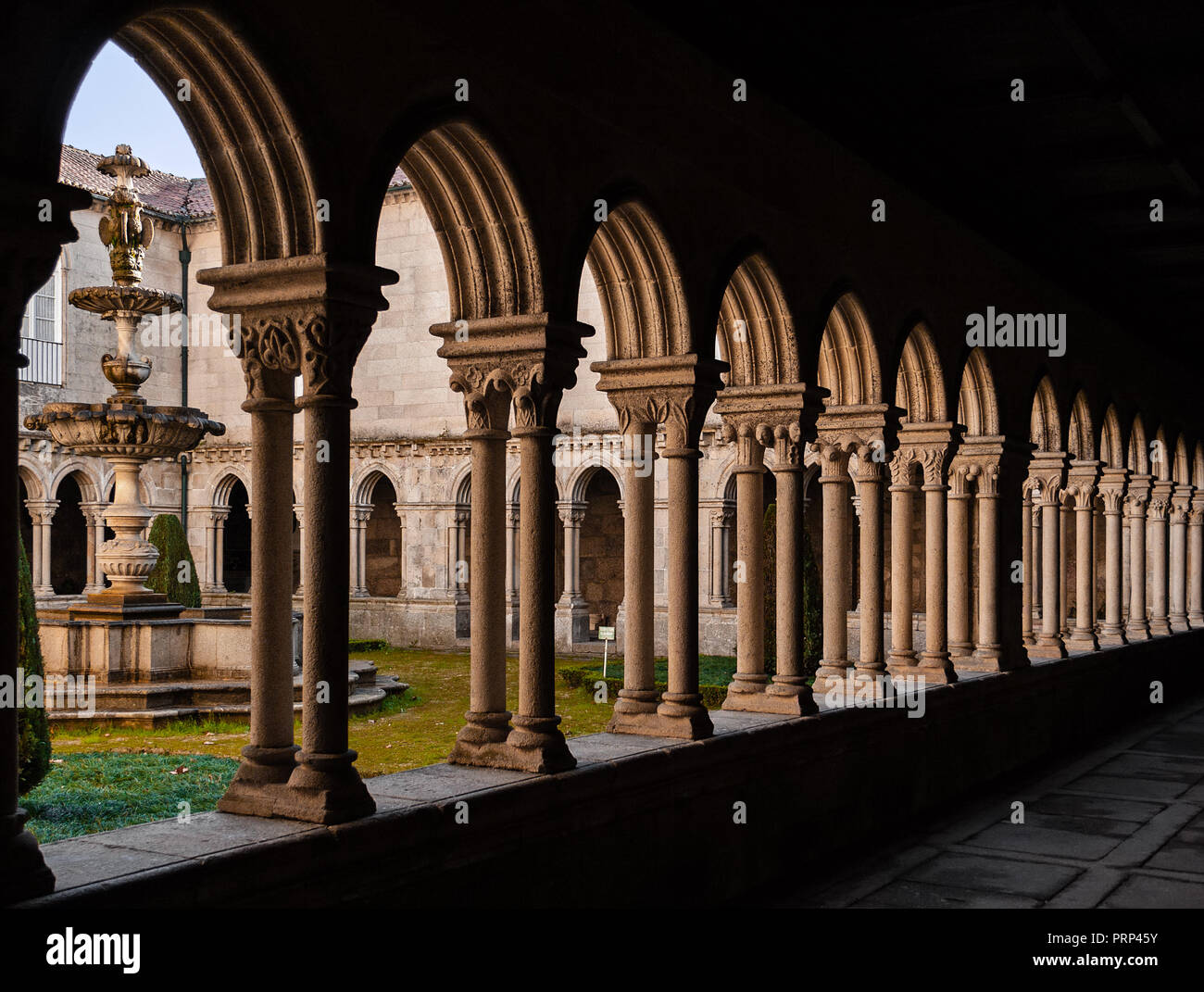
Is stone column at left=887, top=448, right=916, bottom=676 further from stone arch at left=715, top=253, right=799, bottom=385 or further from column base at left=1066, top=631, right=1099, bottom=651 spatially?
column base at left=1066, top=631, right=1099, bottom=651

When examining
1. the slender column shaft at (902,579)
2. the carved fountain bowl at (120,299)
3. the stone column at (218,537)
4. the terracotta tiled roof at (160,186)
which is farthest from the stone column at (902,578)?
the stone column at (218,537)

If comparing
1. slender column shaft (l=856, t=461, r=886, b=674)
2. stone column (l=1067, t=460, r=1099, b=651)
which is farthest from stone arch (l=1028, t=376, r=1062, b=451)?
slender column shaft (l=856, t=461, r=886, b=674)

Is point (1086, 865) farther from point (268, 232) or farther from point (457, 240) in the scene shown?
point (268, 232)

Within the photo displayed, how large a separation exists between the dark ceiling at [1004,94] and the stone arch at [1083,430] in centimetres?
257

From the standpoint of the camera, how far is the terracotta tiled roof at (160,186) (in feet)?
68.3

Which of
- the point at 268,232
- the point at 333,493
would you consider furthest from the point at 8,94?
the point at 333,493

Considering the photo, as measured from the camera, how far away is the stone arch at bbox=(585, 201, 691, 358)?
569cm

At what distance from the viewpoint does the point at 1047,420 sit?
10914 mm

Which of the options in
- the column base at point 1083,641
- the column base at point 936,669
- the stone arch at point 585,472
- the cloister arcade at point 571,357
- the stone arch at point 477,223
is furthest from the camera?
the stone arch at point 585,472

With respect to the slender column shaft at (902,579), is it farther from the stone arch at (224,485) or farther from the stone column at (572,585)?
the stone arch at (224,485)

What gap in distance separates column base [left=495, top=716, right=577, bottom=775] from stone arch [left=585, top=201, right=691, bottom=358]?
179 cm

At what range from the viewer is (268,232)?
400cm

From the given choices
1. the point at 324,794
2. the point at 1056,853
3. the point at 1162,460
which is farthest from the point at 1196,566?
the point at 324,794

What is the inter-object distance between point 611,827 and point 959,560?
4.87 metres
